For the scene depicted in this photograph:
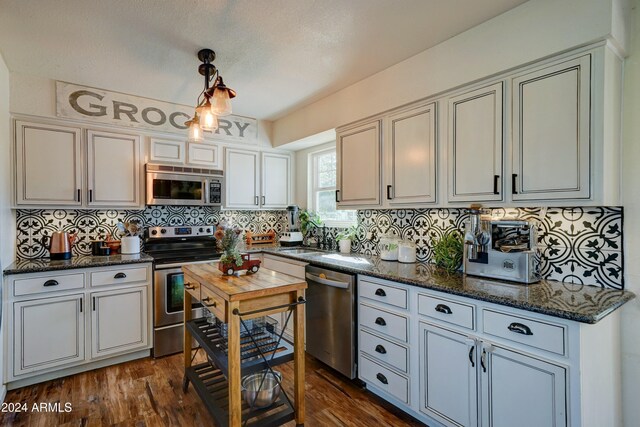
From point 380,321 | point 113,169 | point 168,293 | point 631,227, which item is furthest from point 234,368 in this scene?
point 113,169

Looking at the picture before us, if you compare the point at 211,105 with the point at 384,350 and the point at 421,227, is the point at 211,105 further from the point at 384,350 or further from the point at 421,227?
the point at 384,350

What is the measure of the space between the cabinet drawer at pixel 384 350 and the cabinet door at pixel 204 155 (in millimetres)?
2507

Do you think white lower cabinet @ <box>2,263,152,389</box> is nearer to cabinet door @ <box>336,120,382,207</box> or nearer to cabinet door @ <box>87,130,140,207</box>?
Answer: cabinet door @ <box>87,130,140,207</box>

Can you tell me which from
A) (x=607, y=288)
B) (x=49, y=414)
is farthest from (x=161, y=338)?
(x=607, y=288)

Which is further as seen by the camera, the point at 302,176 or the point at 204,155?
the point at 302,176

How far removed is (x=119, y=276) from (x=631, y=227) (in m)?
3.63

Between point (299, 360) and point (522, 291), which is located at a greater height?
point (522, 291)

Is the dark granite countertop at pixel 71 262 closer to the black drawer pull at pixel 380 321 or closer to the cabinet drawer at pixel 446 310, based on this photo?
the black drawer pull at pixel 380 321

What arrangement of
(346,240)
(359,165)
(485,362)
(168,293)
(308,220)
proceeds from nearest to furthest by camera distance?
(485,362), (359,165), (168,293), (346,240), (308,220)

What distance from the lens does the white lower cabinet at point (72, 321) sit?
2.43m

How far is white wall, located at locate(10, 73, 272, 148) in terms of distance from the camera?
268 centimetres

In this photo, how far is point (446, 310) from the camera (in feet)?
5.98

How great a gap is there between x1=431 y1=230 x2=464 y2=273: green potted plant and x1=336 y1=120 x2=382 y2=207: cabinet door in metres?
0.62

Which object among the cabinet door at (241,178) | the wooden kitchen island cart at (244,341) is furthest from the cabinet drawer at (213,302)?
the cabinet door at (241,178)
